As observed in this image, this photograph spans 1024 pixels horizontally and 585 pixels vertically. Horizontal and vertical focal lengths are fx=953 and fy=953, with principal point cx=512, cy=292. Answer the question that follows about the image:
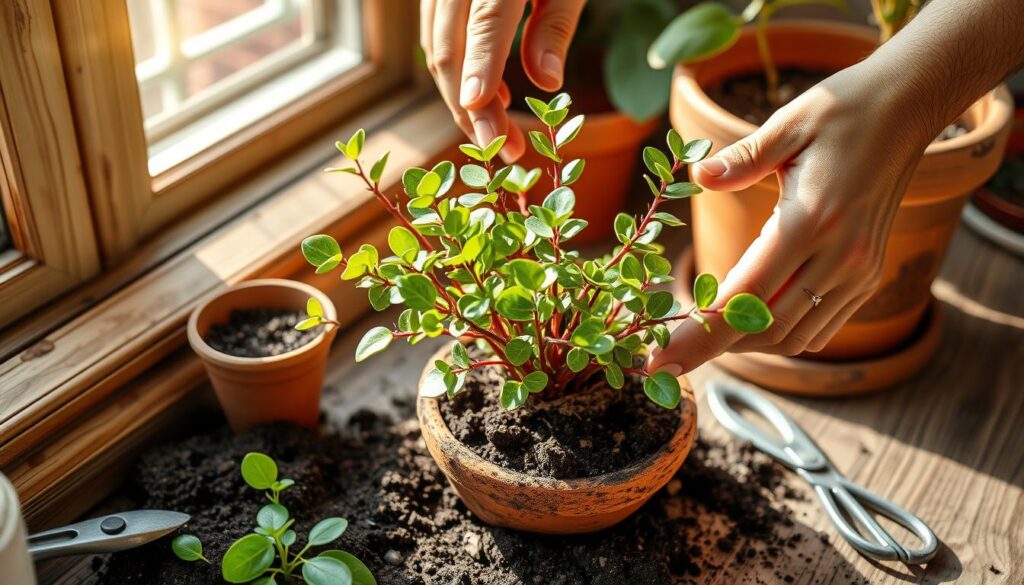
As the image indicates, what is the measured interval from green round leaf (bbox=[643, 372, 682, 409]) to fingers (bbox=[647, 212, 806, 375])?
0.09 feet

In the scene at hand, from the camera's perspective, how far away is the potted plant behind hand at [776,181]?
106cm

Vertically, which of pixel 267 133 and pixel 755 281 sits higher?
pixel 755 281

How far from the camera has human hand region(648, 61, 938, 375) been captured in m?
0.78

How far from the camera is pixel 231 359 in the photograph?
96 centimetres

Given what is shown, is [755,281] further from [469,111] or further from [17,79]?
[17,79]

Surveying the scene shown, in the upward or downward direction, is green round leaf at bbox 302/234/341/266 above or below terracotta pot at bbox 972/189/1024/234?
above

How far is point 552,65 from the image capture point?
94 cm

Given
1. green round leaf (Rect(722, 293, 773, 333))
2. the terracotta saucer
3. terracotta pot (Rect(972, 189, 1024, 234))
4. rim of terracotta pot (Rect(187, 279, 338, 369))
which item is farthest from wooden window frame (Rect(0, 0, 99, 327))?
terracotta pot (Rect(972, 189, 1024, 234))

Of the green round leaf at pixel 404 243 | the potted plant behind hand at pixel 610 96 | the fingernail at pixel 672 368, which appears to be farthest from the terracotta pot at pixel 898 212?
the green round leaf at pixel 404 243

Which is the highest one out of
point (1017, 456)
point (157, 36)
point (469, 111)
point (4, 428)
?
point (469, 111)

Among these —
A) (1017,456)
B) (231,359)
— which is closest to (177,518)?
(231,359)

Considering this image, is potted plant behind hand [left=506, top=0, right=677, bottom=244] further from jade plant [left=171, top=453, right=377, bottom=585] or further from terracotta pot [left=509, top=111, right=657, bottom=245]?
jade plant [left=171, top=453, right=377, bottom=585]

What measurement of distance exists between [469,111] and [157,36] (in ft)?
1.93

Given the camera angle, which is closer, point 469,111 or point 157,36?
point 469,111
